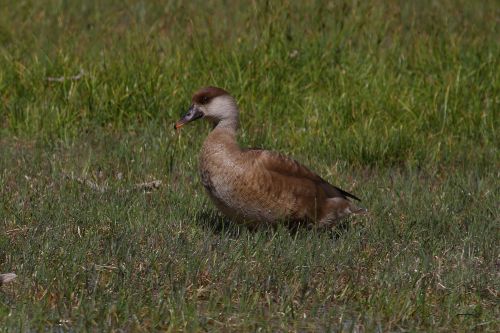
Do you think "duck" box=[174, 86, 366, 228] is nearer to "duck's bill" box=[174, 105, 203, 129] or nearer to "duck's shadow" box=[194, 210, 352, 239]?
"duck's shadow" box=[194, 210, 352, 239]

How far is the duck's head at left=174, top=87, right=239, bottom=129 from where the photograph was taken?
766 centimetres

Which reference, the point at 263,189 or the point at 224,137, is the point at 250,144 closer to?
the point at 224,137

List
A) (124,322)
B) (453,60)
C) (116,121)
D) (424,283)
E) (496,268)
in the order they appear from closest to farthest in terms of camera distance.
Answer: (124,322) < (424,283) < (496,268) < (116,121) < (453,60)

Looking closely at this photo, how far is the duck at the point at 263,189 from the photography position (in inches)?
277

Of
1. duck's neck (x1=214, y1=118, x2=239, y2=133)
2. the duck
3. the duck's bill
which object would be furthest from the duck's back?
the duck's bill

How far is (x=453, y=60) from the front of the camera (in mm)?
10625

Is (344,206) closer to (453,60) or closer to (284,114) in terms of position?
(284,114)

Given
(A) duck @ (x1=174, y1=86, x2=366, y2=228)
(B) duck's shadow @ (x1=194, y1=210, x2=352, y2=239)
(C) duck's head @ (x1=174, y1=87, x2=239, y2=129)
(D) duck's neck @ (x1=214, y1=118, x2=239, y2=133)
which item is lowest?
(B) duck's shadow @ (x1=194, y1=210, x2=352, y2=239)

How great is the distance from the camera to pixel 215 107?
7.68 m

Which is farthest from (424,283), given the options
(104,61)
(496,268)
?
(104,61)

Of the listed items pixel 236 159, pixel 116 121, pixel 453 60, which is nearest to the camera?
pixel 236 159

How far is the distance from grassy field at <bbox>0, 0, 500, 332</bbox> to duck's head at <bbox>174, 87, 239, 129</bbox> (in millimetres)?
600

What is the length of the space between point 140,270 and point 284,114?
4083mm

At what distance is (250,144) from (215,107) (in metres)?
1.59
